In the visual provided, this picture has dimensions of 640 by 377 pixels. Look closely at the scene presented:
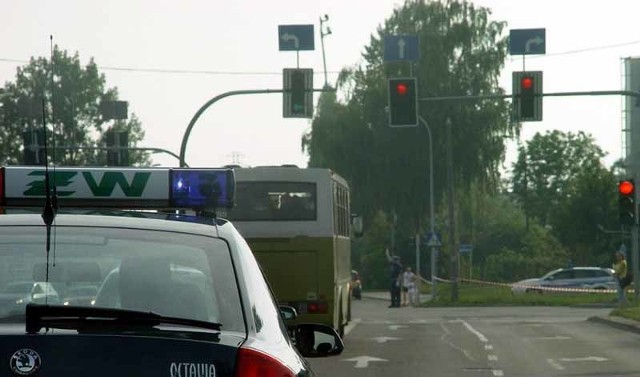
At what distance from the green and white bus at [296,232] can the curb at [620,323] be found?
20.3 feet

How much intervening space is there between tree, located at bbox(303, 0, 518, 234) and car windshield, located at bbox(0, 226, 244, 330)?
6473cm

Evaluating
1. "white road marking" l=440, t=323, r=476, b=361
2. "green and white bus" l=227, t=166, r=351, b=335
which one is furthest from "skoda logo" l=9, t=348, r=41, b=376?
"green and white bus" l=227, t=166, r=351, b=335

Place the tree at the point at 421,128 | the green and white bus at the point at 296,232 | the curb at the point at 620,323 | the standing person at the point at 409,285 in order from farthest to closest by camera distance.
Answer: the tree at the point at 421,128
the standing person at the point at 409,285
the curb at the point at 620,323
the green and white bus at the point at 296,232

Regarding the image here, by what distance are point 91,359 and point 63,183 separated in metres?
2.58

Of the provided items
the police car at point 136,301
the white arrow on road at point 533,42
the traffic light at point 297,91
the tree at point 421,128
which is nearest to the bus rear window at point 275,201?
the traffic light at point 297,91

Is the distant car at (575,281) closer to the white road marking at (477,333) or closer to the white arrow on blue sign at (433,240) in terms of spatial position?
the white arrow on blue sign at (433,240)

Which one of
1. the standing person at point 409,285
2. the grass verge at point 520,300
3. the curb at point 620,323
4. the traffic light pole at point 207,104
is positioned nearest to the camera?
the curb at point 620,323

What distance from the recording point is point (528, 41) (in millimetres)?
34531

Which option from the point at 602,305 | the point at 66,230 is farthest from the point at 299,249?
the point at 602,305

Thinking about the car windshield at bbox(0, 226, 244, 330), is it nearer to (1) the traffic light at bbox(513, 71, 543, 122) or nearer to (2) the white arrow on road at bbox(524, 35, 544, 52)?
(1) the traffic light at bbox(513, 71, 543, 122)

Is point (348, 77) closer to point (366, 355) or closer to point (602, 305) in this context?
point (602, 305)

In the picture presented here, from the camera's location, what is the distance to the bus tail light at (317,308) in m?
24.1

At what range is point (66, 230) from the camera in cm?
520

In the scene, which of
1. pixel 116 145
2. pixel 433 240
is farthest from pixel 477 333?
pixel 433 240
